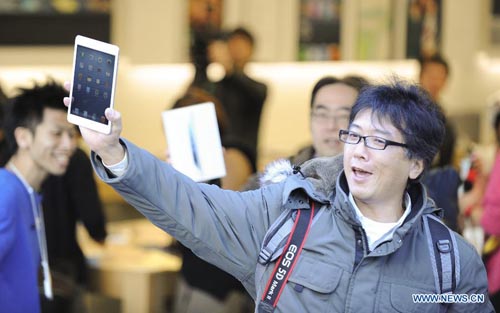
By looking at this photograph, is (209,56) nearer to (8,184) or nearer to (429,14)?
(429,14)

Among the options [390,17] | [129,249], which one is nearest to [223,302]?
[129,249]

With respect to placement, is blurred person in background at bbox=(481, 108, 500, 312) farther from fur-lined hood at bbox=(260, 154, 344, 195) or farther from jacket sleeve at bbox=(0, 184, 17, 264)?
jacket sleeve at bbox=(0, 184, 17, 264)

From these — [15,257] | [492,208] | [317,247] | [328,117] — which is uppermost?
[328,117]

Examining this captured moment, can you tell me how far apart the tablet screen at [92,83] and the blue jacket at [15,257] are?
1.26 metres

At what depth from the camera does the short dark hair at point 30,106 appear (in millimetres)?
4531

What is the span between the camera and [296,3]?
9.64 meters

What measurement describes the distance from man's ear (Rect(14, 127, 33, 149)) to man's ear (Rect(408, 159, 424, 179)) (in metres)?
1.95

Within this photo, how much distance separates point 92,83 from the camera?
9.20 ft

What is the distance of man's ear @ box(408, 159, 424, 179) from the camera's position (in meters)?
3.05

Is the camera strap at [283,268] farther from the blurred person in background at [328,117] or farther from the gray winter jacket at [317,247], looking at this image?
the blurred person in background at [328,117]

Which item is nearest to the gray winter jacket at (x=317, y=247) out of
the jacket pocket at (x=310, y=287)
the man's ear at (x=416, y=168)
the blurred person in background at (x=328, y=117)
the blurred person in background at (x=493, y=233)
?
the jacket pocket at (x=310, y=287)

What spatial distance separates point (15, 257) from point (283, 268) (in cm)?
151

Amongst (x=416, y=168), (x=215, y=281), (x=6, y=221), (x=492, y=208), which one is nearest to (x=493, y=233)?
(x=492, y=208)

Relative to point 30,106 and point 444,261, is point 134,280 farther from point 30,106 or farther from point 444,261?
point 444,261
